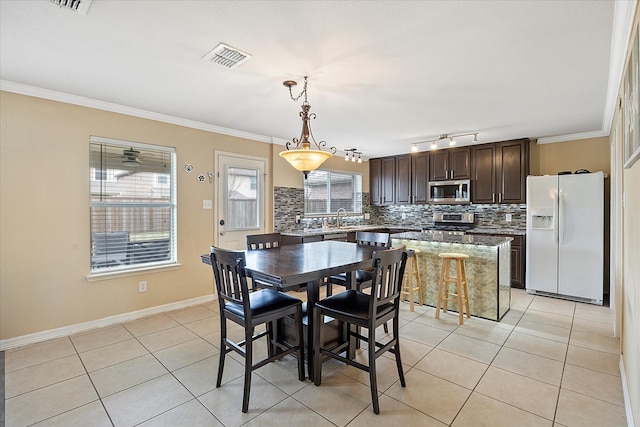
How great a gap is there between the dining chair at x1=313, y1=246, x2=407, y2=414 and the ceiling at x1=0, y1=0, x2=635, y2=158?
56.0 inches

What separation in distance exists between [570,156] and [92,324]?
6609 millimetres

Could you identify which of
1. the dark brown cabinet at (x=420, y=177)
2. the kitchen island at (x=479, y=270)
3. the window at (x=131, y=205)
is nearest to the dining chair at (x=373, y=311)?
the kitchen island at (x=479, y=270)

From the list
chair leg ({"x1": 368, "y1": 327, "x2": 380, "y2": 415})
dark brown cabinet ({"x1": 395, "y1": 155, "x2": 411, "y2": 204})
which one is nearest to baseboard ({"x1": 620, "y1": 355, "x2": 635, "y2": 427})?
chair leg ({"x1": 368, "y1": 327, "x2": 380, "y2": 415})

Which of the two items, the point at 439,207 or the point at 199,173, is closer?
the point at 199,173

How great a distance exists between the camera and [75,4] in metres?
1.73

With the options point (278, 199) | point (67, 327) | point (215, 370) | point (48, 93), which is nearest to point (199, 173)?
point (278, 199)

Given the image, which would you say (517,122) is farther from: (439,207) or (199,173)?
(199,173)

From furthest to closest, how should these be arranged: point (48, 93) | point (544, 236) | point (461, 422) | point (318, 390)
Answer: point (544, 236), point (48, 93), point (318, 390), point (461, 422)

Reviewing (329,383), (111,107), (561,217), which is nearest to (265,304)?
(329,383)

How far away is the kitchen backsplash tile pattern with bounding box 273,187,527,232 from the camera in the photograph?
507 centimetres

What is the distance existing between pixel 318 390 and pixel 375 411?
1.42ft

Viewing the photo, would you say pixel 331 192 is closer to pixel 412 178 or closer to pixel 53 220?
pixel 412 178

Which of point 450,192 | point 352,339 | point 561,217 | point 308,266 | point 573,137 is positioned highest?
point 573,137

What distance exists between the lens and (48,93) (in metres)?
2.98
